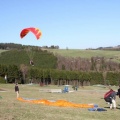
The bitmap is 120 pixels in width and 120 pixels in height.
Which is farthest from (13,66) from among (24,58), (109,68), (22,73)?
(109,68)

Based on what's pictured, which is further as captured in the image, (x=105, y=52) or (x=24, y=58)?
(x=105, y=52)

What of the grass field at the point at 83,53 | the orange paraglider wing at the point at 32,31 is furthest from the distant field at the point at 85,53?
the orange paraglider wing at the point at 32,31

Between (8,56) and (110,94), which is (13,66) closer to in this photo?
(8,56)

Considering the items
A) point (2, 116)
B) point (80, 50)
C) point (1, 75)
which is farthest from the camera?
point (80, 50)

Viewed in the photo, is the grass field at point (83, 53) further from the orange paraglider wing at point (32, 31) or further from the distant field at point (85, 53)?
the orange paraglider wing at point (32, 31)

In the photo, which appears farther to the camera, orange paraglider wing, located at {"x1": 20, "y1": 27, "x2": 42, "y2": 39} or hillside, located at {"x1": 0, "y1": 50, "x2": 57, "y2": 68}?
hillside, located at {"x1": 0, "y1": 50, "x2": 57, "y2": 68}

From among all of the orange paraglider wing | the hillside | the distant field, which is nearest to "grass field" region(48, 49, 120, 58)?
the distant field

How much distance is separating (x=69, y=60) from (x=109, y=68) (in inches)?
615

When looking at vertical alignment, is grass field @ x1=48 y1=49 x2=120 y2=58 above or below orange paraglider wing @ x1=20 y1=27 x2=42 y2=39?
above

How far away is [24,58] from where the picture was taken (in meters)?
115

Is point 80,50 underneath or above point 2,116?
above

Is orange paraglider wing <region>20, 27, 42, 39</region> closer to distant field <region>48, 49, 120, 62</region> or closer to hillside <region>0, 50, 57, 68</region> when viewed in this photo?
hillside <region>0, 50, 57, 68</region>

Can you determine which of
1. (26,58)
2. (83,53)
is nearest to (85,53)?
(83,53)

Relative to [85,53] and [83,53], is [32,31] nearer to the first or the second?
[85,53]
